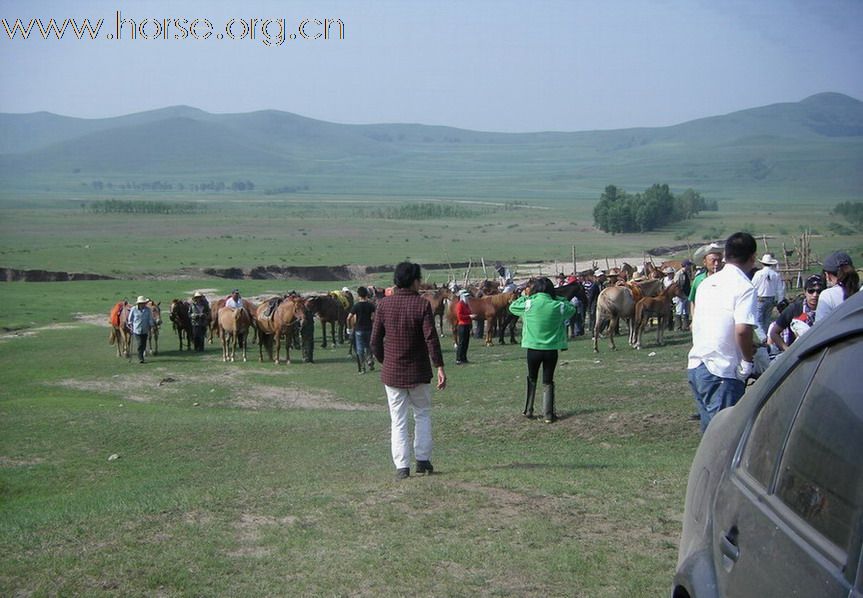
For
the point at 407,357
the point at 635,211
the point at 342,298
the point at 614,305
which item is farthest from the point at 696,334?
the point at 635,211

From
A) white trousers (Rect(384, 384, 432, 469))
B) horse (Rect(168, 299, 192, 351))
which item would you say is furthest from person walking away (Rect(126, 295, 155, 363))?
white trousers (Rect(384, 384, 432, 469))

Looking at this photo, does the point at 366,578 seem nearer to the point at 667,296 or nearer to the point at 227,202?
the point at 667,296

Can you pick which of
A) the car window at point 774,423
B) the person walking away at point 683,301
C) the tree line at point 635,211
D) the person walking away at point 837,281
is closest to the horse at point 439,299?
the person walking away at point 683,301

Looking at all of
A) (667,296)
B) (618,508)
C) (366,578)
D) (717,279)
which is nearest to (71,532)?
(366,578)

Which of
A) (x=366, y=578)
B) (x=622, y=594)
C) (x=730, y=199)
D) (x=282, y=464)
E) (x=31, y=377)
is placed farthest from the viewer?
(x=730, y=199)

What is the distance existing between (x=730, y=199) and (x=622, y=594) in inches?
7623

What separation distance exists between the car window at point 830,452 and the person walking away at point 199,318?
27473mm

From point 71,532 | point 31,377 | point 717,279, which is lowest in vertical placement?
point 31,377

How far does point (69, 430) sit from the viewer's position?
51.1 ft

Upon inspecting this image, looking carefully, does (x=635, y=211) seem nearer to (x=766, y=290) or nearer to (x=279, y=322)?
(x=279, y=322)

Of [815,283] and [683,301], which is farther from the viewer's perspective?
[683,301]

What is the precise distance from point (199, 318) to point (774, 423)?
89.5ft

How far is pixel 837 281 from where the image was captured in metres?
10.3

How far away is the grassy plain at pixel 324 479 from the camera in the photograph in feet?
22.1
